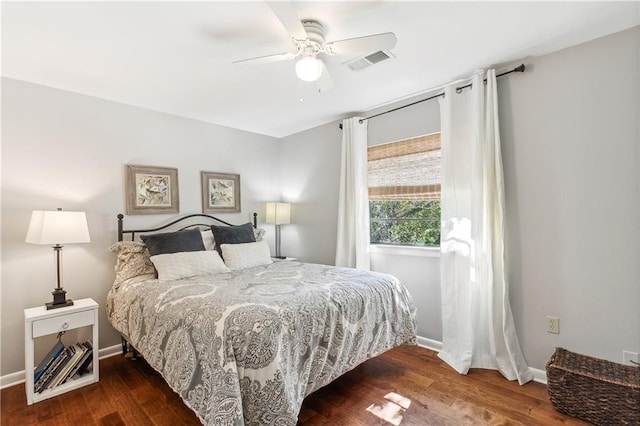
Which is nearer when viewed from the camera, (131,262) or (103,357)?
(131,262)

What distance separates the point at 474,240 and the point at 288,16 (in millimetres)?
2176

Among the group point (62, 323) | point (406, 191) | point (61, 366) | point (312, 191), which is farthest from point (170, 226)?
point (406, 191)

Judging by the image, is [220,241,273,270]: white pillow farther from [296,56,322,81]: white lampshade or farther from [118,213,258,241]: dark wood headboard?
[296,56,322,81]: white lampshade

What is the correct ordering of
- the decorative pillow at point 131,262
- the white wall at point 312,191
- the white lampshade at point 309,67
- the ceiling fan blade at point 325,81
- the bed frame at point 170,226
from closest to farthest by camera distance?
1. the white lampshade at point 309,67
2. the ceiling fan blade at point 325,81
3. the decorative pillow at point 131,262
4. the bed frame at point 170,226
5. the white wall at point 312,191

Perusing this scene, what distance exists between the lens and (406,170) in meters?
3.17

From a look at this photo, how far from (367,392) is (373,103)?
2764 mm

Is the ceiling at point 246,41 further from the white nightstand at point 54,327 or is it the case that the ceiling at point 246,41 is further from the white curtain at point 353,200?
the white nightstand at point 54,327

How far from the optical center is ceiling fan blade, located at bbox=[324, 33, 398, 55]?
1697 millimetres

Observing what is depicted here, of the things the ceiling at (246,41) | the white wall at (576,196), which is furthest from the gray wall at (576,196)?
the ceiling at (246,41)

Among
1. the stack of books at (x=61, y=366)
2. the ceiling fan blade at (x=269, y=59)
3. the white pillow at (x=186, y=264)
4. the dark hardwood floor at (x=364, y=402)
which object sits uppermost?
the ceiling fan blade at (x=269, y=59)

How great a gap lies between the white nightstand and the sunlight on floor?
7.22ft

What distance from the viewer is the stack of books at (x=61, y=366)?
2.21 metres

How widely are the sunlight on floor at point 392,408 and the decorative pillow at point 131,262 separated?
83.9 inches

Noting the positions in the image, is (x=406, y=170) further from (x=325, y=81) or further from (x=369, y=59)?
(x=325, y=81)
